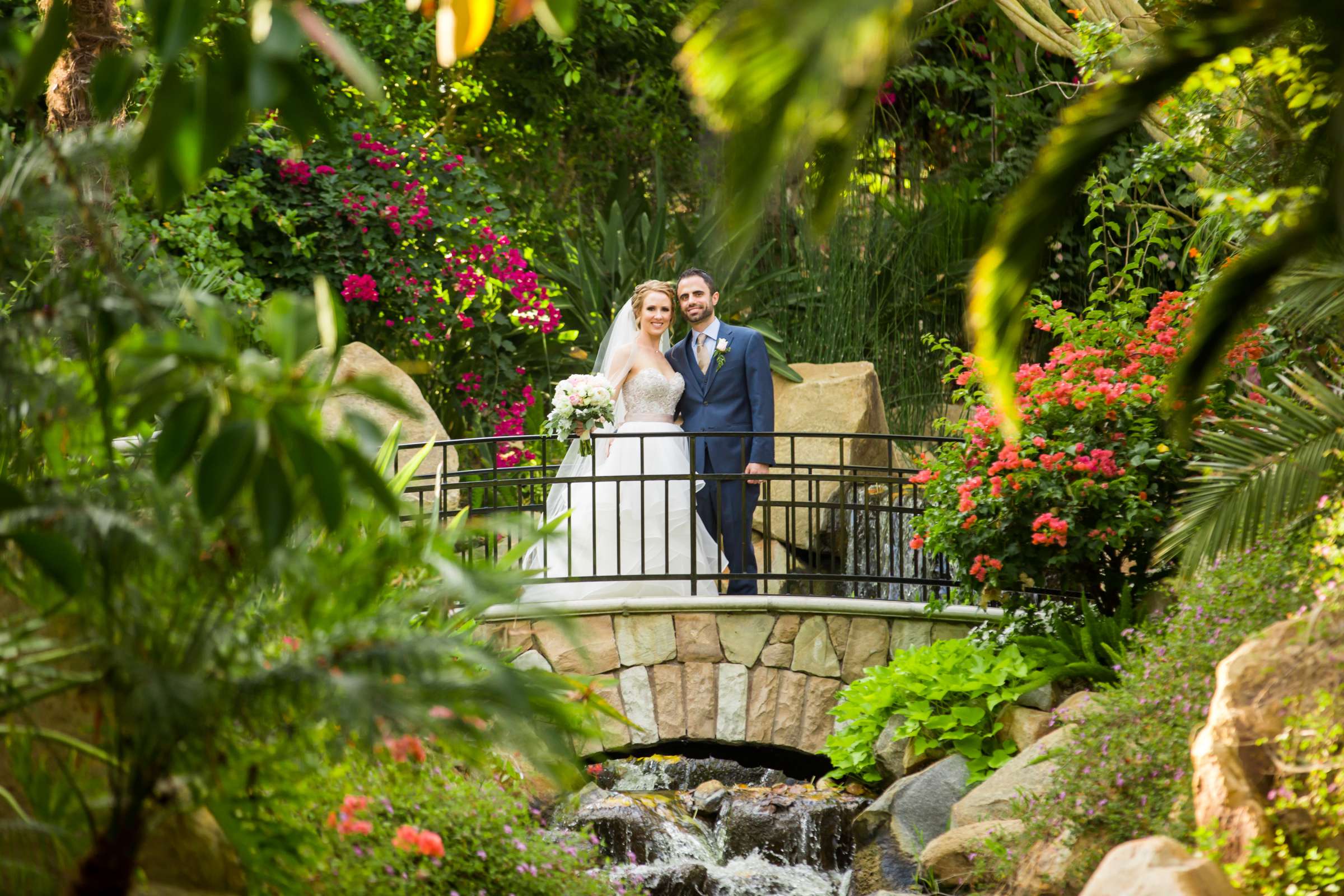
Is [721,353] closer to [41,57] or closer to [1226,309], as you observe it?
[1226,309]

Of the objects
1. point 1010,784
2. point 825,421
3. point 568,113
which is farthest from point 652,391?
point 568,113

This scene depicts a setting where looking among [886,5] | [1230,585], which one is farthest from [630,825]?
[886,5]

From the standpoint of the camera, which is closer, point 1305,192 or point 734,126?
point 734,126

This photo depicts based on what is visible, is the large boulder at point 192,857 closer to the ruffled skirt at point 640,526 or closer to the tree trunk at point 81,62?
the tree trunk at point 81,62

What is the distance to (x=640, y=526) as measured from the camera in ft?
21.3

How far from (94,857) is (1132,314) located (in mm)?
4847

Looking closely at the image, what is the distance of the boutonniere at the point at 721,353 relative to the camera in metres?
6.52

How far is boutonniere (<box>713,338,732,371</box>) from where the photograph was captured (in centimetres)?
652

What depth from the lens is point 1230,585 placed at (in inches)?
152

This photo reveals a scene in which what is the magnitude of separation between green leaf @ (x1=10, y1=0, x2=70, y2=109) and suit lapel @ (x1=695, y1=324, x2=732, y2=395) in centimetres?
527

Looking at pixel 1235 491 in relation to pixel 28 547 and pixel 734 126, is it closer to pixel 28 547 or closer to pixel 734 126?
pixel 734 126

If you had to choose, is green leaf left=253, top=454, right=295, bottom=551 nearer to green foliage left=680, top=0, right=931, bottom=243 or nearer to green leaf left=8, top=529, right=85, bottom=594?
green leaf left=8, top=529, right=85, bottom=594

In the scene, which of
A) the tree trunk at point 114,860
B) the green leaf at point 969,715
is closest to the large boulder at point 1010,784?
the green leaf at point 969,715

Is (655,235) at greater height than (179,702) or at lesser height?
greater
